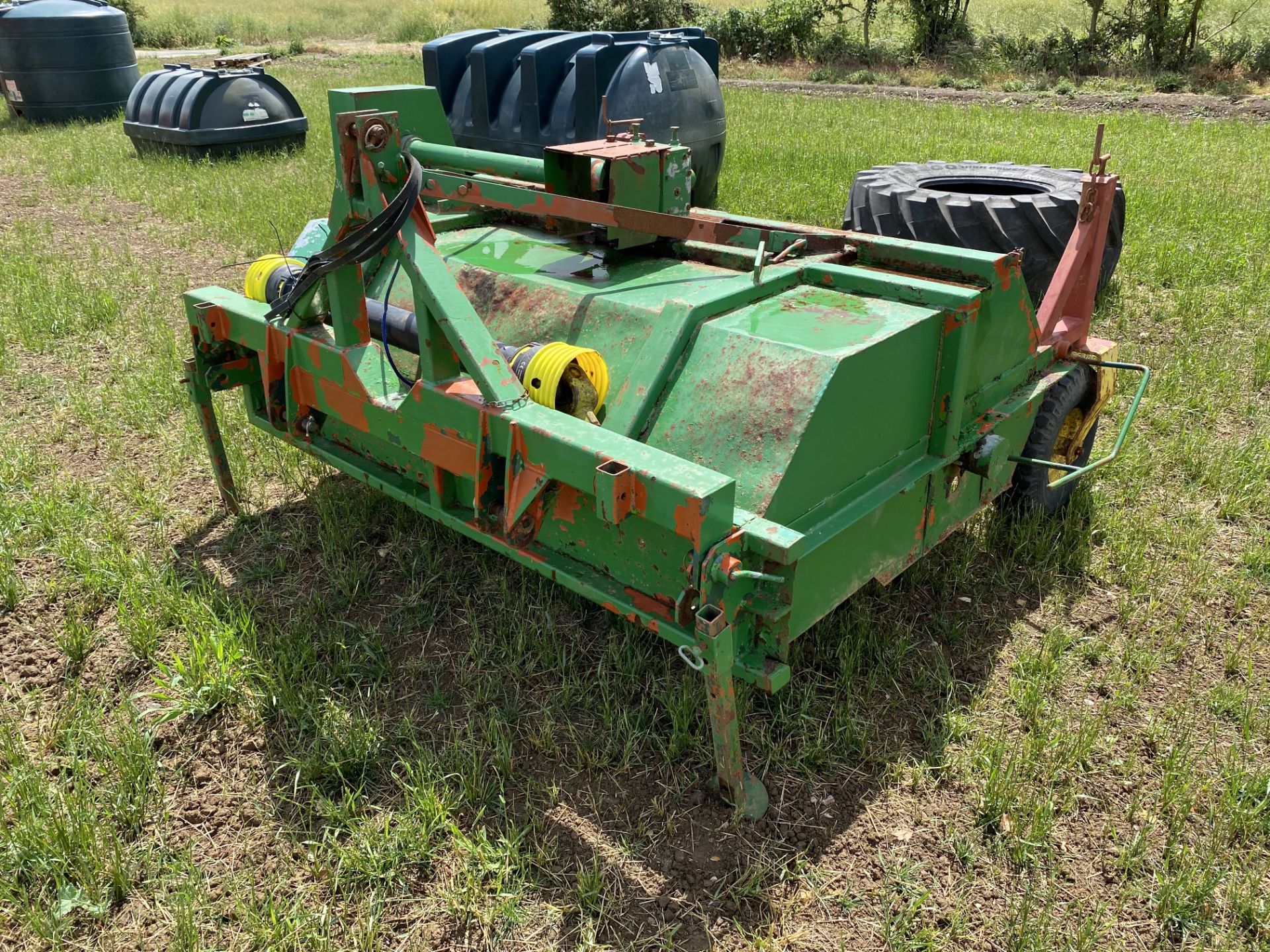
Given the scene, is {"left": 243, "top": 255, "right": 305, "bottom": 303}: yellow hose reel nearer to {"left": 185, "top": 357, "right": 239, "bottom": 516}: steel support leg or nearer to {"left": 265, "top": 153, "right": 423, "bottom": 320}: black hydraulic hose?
{"left": 185, "top": 357, "right": 239, "bottom": 516}: steel support leg

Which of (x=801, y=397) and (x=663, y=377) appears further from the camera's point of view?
(x=663, y=377)

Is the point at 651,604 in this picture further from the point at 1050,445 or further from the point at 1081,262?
the point at 1081,262

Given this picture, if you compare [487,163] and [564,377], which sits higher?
[487,163]

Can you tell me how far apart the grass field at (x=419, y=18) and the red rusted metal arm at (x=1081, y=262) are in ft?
69.0

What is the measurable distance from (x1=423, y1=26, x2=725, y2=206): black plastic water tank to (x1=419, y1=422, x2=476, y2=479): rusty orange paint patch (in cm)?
476

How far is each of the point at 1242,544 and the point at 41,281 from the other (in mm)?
7335

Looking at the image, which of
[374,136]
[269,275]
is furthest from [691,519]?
[269,275]

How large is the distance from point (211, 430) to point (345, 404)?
41.4 inches

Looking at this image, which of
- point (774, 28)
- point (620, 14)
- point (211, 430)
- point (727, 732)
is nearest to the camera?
point (727, 732)

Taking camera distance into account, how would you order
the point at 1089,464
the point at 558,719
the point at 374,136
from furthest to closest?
the point at 1089,464 → the point at 558,719 → the point at 374,136

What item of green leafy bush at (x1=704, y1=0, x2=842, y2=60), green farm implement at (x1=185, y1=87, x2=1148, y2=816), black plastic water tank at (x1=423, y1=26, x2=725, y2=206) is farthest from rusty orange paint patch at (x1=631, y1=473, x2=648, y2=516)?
green leafy bush at (x1=704, y1=0, x2=842, y2=60)

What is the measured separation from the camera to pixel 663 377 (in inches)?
113

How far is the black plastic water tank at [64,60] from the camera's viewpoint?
12.9 meters

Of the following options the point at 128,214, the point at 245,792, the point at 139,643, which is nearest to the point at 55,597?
the point at 139,643
